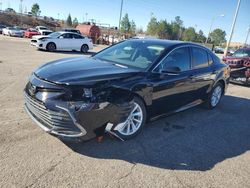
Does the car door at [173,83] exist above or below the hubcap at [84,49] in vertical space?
above

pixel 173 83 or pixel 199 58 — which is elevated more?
pixel 199 58


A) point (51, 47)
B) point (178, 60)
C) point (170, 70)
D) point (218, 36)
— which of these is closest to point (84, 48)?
point (51, 47)

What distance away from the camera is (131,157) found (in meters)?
3.70

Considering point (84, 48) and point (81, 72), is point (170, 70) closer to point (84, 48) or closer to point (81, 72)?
point (81, 72)

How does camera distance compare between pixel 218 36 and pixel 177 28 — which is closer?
pixel 177 28

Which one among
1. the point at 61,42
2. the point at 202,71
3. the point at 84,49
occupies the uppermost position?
the point at 202,71

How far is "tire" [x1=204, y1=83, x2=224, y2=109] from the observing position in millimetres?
6341

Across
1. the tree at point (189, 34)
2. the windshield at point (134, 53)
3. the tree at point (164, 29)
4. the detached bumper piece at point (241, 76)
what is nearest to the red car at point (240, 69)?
the detached bumper piece at point (241, 76)

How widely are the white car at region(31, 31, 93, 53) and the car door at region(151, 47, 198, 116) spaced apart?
1500 centimetres

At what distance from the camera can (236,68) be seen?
37.0ft

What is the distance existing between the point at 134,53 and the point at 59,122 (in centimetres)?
221

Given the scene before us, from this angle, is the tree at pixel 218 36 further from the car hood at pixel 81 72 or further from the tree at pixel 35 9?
the car hood at pixel 81 72

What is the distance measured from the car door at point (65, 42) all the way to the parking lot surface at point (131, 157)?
14556mm

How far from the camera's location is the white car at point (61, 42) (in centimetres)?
1825
